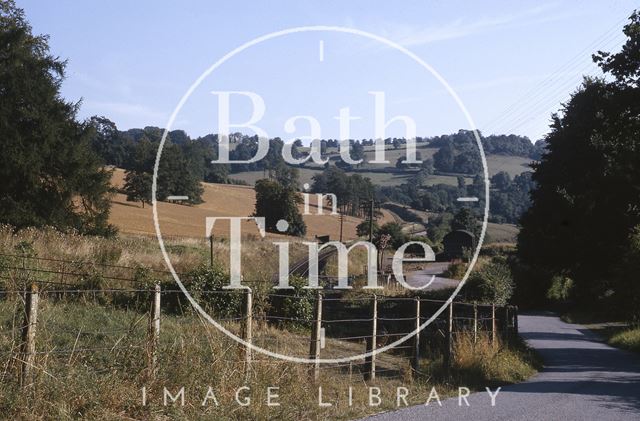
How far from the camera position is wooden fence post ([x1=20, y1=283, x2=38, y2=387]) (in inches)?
270

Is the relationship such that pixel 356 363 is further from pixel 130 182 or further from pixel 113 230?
pixel 130 182

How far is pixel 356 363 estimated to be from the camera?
1198cm

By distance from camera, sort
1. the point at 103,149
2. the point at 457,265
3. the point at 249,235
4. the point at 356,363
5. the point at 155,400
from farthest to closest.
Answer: the point at 103,149, the point at 457,265, the point at 249,235, the point at 356,363, the point at 155,400

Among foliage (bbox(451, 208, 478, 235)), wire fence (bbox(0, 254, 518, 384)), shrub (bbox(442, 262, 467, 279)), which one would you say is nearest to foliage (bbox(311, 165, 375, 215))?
wire fence (bbox(0, 254, 518, 384))

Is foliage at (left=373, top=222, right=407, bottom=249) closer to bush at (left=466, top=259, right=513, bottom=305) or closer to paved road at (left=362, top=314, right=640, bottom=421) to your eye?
bush at (left=466, top=259, right=513, bottom=305)

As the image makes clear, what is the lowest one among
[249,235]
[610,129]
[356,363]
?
[356,363]

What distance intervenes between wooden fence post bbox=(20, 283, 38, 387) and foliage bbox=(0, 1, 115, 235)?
3045cm

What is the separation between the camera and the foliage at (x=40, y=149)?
3609 centimetres

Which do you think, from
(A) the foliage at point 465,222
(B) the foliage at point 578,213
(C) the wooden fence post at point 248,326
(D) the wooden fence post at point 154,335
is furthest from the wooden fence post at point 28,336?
(A) the foliage at point 465,222

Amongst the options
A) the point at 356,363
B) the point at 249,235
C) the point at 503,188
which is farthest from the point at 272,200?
the point at 503,188

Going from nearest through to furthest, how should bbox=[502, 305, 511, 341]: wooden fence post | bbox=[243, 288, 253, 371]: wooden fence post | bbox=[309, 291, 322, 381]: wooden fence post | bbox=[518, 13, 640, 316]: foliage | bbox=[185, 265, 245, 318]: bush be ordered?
bbox=[243, 288, 253, 371]: wooden fence post, bbox=[309, 291, 322, 381]: wooden fence post, bbox=[185, 265, 245, 318]: bush, bbox=[502, 305, 511, 341]: wooden fence post, bbox=[518, 13, 640, 316]: foliage

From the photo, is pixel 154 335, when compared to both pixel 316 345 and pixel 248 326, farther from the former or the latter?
pixel 316 345

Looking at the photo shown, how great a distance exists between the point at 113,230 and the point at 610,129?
26.7 metres

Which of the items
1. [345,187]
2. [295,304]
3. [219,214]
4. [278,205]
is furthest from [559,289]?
[295,304]
